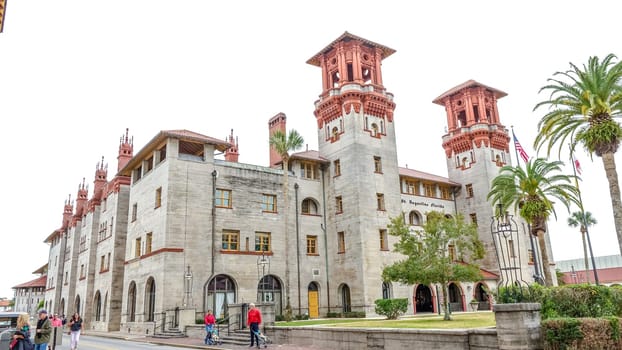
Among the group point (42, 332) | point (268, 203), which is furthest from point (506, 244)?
point (268, 203)

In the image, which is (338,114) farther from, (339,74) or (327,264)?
(327,264)

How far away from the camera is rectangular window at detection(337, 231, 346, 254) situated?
39197 millimetres

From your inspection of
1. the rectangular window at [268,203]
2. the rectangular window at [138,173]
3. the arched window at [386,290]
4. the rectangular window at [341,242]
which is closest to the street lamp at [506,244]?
the arched window at [386,290]

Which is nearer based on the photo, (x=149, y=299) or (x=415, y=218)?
(x=149, y=299)

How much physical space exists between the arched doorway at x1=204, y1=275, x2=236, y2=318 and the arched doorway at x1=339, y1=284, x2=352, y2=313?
9.39 metres

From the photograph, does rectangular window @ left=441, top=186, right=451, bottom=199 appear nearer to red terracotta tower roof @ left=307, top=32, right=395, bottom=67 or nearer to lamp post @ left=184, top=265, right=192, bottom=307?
red terracotta tower roof @ left=307, top=32, right=395, bottom=67

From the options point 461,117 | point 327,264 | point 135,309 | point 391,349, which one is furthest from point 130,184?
point 461,117

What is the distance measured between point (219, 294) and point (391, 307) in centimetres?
1254

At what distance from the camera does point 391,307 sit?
32.8 meters

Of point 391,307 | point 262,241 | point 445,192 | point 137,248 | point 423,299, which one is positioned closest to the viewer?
point 391,307

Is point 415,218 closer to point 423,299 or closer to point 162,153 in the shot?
point 423,299

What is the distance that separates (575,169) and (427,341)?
2565 cm

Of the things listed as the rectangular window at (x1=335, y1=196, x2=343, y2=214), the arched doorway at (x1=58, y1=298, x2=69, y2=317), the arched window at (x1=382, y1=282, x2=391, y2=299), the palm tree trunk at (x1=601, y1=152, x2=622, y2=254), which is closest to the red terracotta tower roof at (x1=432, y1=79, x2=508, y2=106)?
the rectangular window at (x1=335, y1=196, x2=343, y2=214)

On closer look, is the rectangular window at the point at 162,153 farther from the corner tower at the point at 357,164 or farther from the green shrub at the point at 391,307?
the green shrub at the point at 391,307
